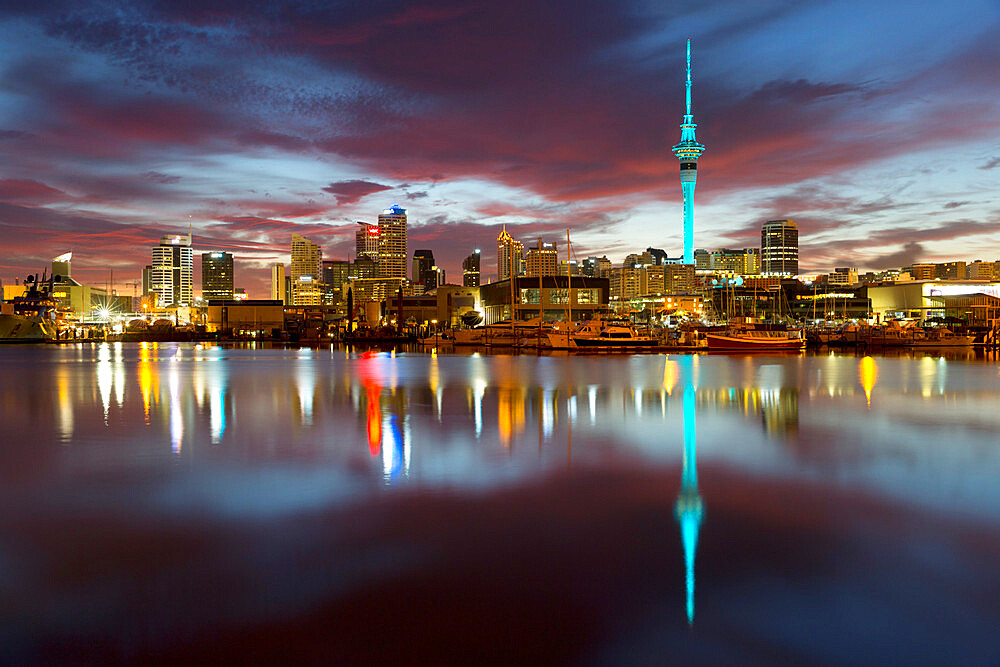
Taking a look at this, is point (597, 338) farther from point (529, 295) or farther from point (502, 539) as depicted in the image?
point (529, 295)

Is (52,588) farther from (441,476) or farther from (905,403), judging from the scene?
(905,403)

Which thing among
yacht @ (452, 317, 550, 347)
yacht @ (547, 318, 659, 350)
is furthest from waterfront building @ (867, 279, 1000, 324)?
yacht @ (547, 318, 659, 350)

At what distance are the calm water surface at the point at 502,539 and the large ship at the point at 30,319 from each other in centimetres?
12742

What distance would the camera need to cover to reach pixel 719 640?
21.7ft

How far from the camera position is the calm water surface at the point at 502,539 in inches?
262

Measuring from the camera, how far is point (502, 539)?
959 cm

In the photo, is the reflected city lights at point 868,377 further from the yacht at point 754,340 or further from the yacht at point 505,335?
the yacht at point 505,335

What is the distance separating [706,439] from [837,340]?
8108 cm

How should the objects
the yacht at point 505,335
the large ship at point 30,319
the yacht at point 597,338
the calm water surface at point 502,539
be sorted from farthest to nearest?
1. the large ship at point 30,319
2. the yacht at point 505,335
3. the yacht at point 597,338
4. the calm water surface at point 502,539

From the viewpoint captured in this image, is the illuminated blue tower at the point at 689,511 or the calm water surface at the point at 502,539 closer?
the calm water surface at the point at 502,539

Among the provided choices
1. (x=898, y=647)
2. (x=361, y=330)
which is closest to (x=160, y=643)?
(x=898, y=647)

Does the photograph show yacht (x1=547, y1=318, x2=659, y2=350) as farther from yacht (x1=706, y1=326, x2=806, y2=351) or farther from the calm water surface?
the calm water surface

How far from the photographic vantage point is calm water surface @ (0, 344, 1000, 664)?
666 cm

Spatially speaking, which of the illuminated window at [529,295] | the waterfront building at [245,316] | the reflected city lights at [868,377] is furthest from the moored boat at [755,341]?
the waterfront building at [245,316]
